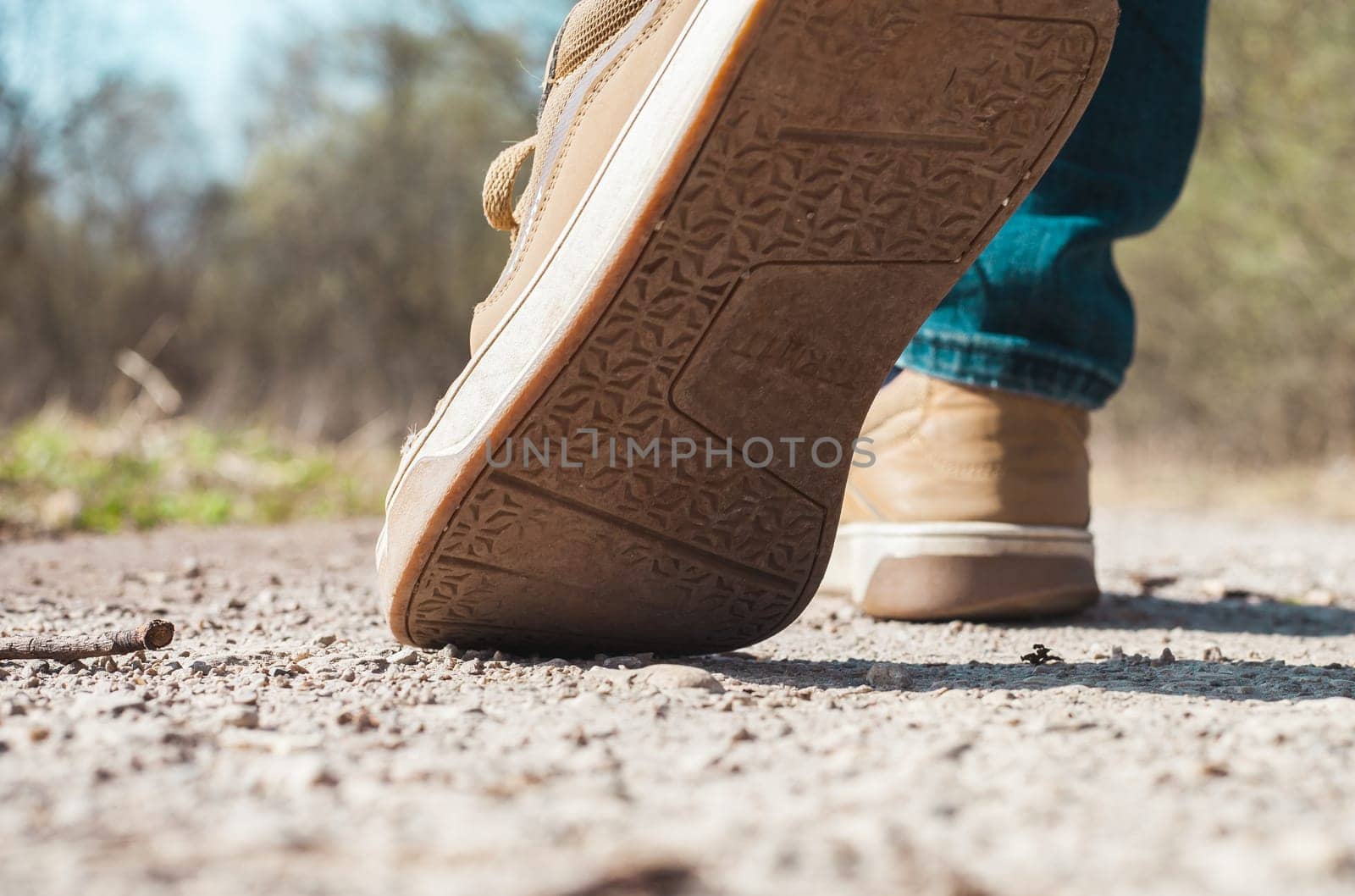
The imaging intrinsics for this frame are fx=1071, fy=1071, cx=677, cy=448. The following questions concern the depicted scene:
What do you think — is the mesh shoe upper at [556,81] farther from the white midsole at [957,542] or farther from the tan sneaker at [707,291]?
the white midsole at [957,542]

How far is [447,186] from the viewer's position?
14.2m

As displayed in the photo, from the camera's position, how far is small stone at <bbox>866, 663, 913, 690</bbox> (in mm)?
1127

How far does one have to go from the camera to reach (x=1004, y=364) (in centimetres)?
161

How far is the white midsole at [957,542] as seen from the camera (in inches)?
63.5

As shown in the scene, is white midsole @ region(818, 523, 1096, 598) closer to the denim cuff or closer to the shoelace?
the denim cuff

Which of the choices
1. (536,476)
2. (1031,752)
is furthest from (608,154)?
(1031,752)

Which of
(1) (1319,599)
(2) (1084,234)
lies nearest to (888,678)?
(2) (1084,234)

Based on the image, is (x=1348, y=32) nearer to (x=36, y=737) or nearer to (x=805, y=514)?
(x=805, y=514)

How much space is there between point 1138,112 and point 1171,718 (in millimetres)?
1035

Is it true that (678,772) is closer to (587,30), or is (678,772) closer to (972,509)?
(587,30)

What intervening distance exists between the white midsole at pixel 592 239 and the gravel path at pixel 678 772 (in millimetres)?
274

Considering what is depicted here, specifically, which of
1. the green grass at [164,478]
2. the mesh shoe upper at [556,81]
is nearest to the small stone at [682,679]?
the mesh shoe upper at [556,81]

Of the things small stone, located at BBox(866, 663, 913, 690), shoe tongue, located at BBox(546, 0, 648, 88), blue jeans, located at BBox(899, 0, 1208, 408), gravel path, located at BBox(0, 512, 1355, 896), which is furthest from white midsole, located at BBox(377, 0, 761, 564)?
blue jeans, located at BBox(899, 0, 1208, 408)

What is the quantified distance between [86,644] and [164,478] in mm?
3050
